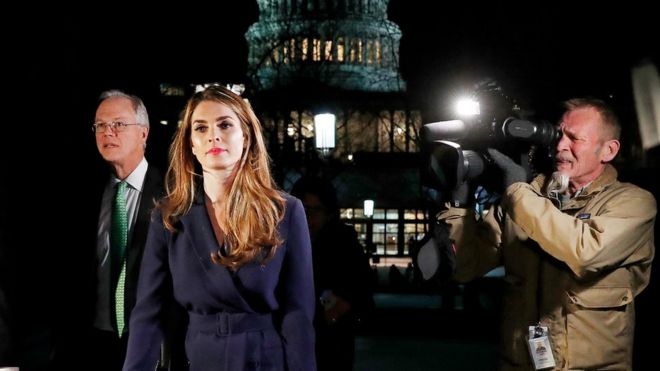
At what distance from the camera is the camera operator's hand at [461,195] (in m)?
3.15

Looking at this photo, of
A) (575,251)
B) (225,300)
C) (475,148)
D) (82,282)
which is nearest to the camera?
(225,300)

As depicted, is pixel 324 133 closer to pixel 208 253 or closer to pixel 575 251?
pixel 575 251

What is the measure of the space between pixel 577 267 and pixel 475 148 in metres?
0.69

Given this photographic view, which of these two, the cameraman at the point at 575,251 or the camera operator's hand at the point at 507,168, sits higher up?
the camera operator's hand at the point at 507,168

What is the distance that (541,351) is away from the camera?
9.78ft

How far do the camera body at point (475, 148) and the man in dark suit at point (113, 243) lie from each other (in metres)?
1.36

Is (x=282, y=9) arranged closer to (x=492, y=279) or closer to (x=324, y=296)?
(x=492, y=279)

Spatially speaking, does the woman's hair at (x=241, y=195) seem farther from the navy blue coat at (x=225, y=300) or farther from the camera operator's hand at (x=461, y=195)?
the camera operator's hand at (x=461, y=195)

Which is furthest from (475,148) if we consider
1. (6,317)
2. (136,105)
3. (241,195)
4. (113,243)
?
(6,317)

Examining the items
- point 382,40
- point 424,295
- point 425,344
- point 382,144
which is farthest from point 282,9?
point 425,344

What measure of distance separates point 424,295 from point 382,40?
43.9 meters

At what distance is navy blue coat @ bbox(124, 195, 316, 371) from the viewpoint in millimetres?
2309

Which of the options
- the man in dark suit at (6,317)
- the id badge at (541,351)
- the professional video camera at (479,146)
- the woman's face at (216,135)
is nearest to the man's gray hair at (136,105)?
the man in dark suit at (6,317)

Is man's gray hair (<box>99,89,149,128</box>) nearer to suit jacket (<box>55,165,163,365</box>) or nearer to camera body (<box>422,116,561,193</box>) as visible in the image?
suit jacket (<box>55,165,163,365</box>)
